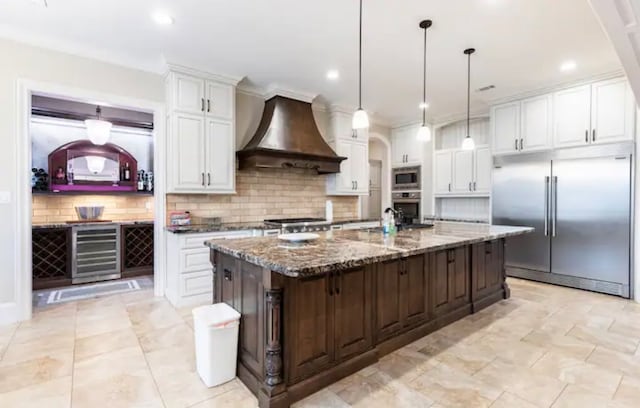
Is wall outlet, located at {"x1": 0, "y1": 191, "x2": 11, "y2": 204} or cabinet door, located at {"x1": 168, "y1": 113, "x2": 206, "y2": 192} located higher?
cabinet door, located at {"x1": 168, "y1": 113, "x2": 206, "y2": 192}

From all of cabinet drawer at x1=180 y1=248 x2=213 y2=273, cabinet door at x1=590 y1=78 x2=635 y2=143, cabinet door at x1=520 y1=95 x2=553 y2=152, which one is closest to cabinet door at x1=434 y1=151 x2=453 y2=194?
cabinet door at x1=520 y1=95 x2=553 y2=152

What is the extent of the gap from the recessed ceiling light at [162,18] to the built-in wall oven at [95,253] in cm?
323

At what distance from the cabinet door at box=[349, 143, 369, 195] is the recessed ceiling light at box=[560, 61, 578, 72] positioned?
2.91m

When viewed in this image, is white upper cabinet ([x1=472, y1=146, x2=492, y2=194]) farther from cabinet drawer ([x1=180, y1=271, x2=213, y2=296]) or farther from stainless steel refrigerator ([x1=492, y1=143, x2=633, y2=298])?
cabinet drawer ([x1=180, y1=271, x2=213, y2=296])

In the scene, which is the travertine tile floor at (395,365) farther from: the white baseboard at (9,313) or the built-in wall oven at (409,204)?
the built-in wall oven at (409,204)

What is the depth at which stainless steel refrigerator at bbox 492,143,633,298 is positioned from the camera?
3.91 m

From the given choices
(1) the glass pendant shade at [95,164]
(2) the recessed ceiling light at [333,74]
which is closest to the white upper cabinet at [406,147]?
(2) the recessed ceiling light at [333,74]

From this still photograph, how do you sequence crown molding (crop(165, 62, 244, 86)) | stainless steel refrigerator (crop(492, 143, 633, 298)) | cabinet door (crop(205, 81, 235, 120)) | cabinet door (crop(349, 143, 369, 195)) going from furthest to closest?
cabinet door (crop(349, 143, 369, 195)) < cabinet door (crop(205, 81, 235, 120)) < stainless steel refrigerator (crop(492, 143, 633, 298)) < crown molding (crop(165, 62, 244, 86))

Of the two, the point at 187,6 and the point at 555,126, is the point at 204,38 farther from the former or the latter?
the point at 555,126

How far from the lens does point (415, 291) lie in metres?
2.73

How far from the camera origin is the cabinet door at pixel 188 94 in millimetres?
3816

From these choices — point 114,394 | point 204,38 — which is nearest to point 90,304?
point 114,394

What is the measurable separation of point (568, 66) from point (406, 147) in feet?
9.94

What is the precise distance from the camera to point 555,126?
14.5 ft
